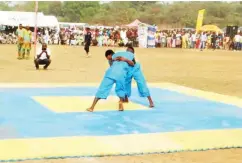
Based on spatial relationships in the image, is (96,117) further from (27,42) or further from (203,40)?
(203,40)

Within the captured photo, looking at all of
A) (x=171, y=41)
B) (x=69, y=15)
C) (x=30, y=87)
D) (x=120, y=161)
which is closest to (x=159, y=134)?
(x=120, y=161)

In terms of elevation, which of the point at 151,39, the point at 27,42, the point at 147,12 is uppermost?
the point at 147,12

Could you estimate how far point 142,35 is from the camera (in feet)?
104

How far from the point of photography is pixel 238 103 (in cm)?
887

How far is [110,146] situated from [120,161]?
51cm

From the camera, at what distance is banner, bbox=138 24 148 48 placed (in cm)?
3131

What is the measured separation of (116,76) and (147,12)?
208 feet

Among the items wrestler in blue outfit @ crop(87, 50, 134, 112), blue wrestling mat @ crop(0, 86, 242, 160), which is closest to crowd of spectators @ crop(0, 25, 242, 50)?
blue wrestling mat @ crop(0, 86, 242, 160)

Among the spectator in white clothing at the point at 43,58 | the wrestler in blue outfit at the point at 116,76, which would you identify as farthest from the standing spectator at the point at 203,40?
the wrestler in blue outfit at the point at 116,76

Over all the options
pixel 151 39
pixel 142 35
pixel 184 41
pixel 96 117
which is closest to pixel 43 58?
pixel 96 117

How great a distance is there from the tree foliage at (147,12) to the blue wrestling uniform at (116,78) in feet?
145

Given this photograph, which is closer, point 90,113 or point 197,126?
point 197,126

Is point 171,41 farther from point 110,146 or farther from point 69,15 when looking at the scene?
point 69,15

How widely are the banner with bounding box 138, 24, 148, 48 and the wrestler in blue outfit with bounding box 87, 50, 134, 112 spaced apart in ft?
78.3
